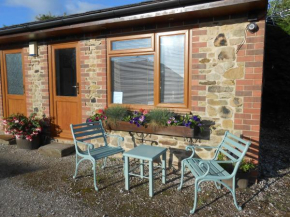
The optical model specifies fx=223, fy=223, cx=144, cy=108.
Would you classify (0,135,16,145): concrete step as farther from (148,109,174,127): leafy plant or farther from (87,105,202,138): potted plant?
(148,109,174,127): leafy plant

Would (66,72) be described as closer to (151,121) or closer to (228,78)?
(151,121)

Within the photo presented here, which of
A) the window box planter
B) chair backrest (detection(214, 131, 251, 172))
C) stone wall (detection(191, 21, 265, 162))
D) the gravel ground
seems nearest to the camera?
chair backrest (detection(214, 131, 251, 172))

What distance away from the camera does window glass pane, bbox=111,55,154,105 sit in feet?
13.7

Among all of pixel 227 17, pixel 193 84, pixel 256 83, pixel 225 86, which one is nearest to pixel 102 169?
pixel 193 84

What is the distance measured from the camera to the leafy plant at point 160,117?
369 centimetres

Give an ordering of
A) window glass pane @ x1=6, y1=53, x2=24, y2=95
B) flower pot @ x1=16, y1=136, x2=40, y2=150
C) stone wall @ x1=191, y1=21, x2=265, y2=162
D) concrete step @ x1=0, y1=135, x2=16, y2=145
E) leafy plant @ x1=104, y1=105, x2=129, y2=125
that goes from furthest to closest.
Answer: window glass pane @ x1=6, y1=53, x2=24, y2=95 < concrete step @ x1=0, y1=135, x2=16, y2=145 < flower pot @ x1=16, y1=136, x2=40, y2=150 < leafy plant @ x1=104, y1=105, x2=129, y2=125 < stone wall @ x1=191, y1=21, x2=265, y2=162

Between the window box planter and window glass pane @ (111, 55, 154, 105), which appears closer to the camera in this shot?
the window box planter

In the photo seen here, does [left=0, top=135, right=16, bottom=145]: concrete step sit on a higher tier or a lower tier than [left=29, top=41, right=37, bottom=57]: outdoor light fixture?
lower

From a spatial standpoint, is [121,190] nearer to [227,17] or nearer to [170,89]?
[170,89]

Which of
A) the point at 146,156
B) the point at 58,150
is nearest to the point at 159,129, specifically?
the point at 146,156

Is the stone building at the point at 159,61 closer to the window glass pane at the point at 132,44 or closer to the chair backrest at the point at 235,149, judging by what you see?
the window glass pane at the point at 132,44

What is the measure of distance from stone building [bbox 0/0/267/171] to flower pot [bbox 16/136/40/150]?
52 cm

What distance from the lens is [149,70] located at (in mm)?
4148

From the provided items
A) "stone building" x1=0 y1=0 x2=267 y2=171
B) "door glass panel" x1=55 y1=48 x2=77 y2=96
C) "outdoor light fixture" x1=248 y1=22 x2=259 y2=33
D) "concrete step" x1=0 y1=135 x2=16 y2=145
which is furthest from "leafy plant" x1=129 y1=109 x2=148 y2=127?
"concrete step" x1=0 y1=135 x2=16 y2=145
